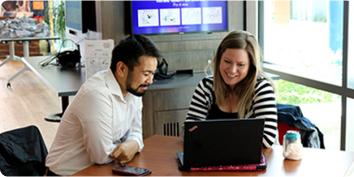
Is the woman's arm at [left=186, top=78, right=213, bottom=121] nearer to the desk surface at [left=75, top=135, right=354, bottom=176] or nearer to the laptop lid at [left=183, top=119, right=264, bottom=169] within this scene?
the desk surface at [left=75, top=135, right=354, bottom=176]

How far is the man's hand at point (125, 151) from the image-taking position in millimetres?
1947

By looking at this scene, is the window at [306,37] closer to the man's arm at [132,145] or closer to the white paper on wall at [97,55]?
the white paper on wall at [97,55]

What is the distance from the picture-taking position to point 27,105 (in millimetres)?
6504

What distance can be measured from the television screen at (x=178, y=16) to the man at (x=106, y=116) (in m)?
1.43

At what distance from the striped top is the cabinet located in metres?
0.74

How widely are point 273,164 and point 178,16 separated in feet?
6.16

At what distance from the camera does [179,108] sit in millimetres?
3480

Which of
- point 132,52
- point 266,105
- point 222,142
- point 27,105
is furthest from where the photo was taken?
point 27,105

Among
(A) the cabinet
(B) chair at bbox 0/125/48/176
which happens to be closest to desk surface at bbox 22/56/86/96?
(A) the cabinet

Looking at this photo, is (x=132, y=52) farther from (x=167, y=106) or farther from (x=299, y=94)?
(x=299, y=94)

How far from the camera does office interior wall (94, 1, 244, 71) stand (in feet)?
11.5

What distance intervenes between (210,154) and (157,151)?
373 mm

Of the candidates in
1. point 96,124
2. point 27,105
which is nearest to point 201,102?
point 96,124

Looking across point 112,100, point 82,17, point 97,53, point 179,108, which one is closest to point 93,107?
point 112,100
